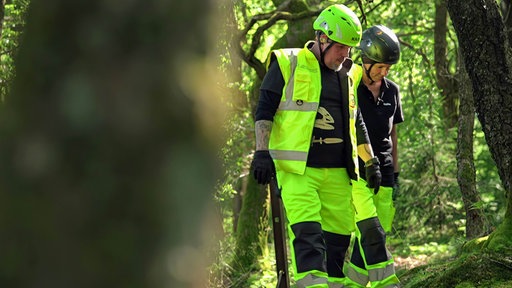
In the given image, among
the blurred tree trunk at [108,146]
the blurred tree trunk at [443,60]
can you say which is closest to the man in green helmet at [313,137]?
the blurred tree trunk at [108,146]

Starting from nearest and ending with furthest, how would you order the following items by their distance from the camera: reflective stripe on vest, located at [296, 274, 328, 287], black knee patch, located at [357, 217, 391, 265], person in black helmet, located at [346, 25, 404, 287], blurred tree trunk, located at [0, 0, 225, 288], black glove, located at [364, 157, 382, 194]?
blurred tree trunk, located at [0, 0, 225, 288] → reflective stripe on vest, located at [296, 274, 328, 287] → black knee patch, located at [357, 217, 391, 265] → black glove, located at [364, 157, 382, 194] → person in black helmet, located at [346, 25, 404, 287]

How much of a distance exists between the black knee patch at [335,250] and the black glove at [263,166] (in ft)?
3.16

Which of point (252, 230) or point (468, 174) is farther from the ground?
point (468, 174)

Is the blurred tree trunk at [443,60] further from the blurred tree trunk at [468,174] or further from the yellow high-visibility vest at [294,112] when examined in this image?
the yellow high-visibility vest at [294,112]

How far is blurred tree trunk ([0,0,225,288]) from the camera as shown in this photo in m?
1.39

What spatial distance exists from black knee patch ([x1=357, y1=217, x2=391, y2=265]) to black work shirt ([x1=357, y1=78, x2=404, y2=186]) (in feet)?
3.55

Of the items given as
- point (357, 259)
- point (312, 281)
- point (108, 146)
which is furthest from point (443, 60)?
point (108, 146)

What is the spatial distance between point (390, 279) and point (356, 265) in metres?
0.85

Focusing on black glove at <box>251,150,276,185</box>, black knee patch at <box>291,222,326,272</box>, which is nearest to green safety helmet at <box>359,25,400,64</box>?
black glove at <box>251,150,276,185</box>

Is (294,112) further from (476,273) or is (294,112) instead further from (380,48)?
(380,48)

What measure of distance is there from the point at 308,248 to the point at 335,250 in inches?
40.8

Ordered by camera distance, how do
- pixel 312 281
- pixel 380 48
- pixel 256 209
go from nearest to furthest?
pixel 312 281 < pixel 380 48 < pixel 256 209

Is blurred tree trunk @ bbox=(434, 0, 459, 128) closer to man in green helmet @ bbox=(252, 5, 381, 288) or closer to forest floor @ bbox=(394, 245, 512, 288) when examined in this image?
man in green helmet @ bbox=(252, 5, 381, 288)

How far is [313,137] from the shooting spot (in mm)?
6832
